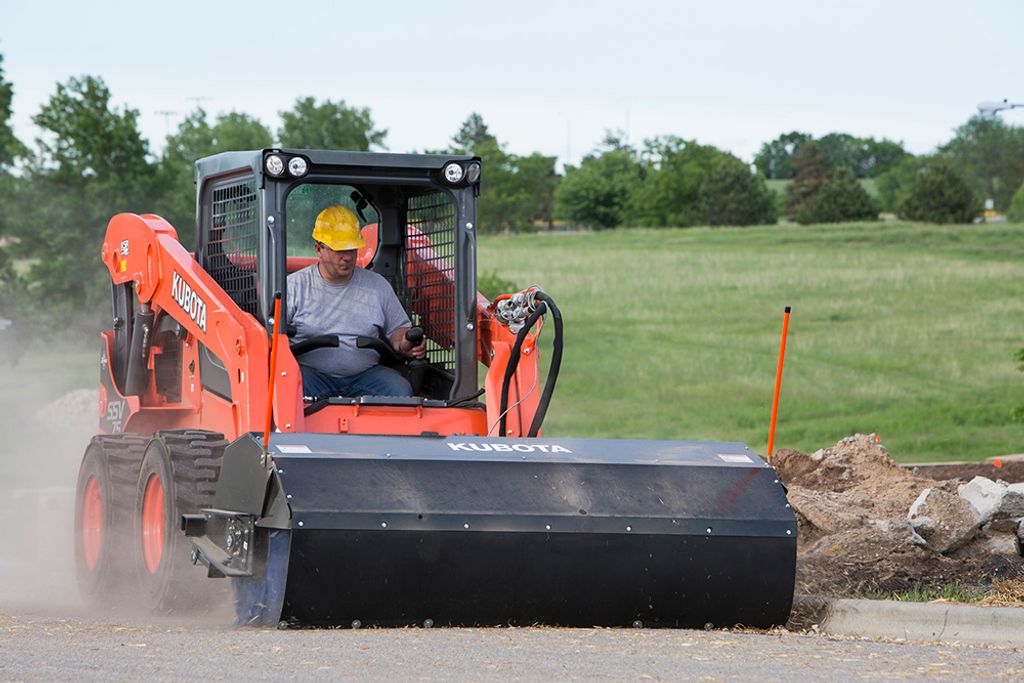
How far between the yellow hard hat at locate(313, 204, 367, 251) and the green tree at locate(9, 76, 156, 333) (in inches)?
1160

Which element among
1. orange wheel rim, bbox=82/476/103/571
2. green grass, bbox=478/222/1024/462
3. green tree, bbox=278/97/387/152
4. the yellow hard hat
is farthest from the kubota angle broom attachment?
green tree, bbox=278/97/387/152

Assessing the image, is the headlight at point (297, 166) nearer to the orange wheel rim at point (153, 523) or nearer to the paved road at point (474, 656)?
the orange wheel rim at point (153, 523)

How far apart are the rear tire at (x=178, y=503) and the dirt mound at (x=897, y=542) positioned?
3517 mm

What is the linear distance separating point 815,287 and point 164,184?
60.6ft

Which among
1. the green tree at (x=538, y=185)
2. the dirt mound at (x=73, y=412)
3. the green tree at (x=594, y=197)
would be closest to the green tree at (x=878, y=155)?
the green tree at (x=538, y=185)

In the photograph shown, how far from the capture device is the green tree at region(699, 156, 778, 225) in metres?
114

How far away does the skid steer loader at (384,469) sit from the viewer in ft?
24.1

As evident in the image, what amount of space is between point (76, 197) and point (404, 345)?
31.1 meters

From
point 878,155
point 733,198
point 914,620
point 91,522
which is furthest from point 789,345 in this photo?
point 878,155

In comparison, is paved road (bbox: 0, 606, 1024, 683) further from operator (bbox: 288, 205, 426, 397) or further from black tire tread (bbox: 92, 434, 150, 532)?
operator (bbox: 288, 205, 426, 397)

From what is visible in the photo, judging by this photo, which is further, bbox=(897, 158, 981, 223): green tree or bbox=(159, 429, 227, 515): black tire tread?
bbox=(897, 158, 981, 223): green tree

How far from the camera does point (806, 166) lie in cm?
14338

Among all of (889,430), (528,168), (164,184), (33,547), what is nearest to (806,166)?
(528,168)

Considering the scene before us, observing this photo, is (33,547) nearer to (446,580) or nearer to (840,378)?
(446,580)
